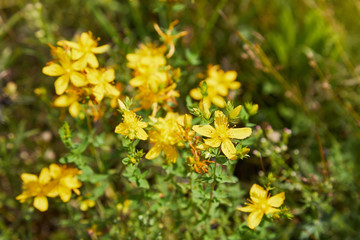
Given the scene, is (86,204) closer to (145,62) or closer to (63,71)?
(63,71)

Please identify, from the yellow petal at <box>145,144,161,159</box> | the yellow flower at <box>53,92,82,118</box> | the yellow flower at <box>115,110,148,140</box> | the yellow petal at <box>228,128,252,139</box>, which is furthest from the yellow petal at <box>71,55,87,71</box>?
the yellow petal at <box>228,128,252,139</box>

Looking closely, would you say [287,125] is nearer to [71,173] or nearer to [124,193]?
[124,193]

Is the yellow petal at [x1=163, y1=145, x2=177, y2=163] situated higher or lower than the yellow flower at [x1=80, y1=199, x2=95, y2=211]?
higher

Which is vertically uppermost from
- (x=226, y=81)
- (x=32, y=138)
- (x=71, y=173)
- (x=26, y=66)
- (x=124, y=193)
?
(x=226, y=81)

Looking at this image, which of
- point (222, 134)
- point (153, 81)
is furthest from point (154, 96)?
point (222, 134)

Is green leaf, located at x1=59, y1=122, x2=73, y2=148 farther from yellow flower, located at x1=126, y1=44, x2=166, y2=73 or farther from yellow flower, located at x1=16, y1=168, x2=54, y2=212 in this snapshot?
yellow flower, located at x1=126, y1=44, x2=166, y2=73

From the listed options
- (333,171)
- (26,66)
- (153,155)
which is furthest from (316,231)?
(26,66)

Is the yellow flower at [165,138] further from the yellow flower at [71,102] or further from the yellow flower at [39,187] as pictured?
the yellow flower at [39,187]
